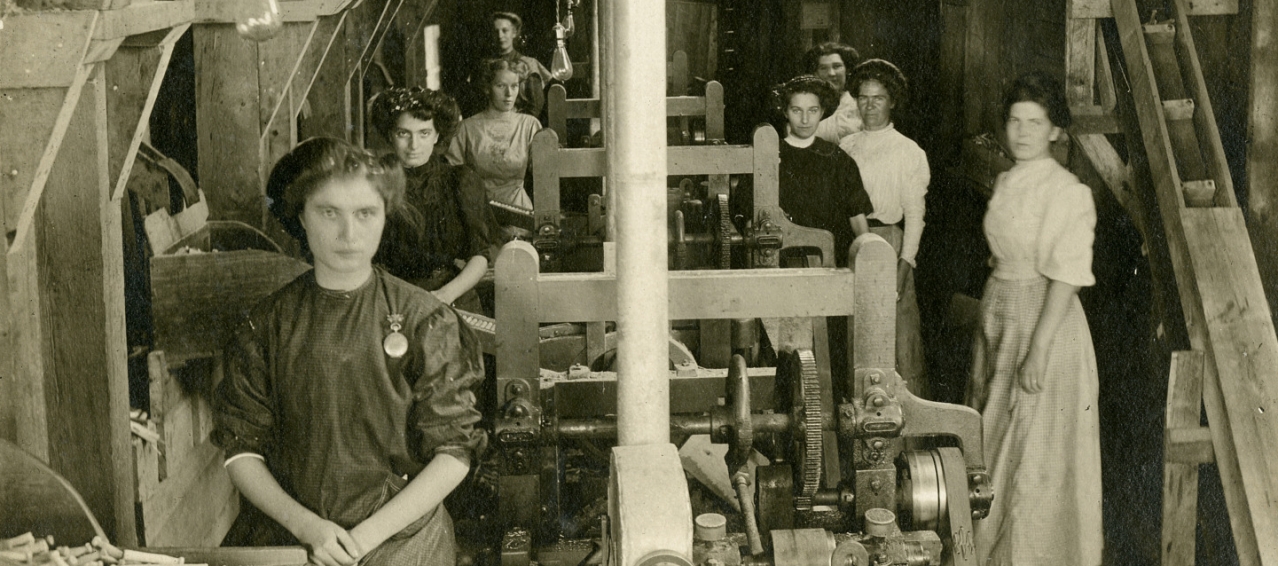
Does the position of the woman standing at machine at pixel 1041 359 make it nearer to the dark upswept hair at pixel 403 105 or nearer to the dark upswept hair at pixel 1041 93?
the dark upswept hair at pixel 1041 93

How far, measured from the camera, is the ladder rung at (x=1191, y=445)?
3.98 metres

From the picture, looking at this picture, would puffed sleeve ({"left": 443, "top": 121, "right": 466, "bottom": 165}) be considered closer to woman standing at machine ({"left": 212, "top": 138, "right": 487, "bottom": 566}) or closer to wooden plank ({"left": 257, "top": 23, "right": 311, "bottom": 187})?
wooden plank ({"left": 257, "top": 23, "right": 311, "bottom": 187})

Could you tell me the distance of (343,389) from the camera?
9.44 feet

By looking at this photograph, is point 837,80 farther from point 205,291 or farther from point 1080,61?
point 205,291

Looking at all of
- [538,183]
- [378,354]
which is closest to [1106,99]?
[538,183]

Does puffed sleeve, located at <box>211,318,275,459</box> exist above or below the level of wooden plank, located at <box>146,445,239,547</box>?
above

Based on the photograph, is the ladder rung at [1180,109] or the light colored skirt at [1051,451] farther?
the light colored skirt at [1051,451]

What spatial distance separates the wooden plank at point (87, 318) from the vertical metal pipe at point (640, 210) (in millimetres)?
1284

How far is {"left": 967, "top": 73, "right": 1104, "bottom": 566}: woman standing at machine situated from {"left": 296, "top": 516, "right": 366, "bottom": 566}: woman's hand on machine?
7.90 feet

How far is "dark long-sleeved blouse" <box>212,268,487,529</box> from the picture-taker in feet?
9.42

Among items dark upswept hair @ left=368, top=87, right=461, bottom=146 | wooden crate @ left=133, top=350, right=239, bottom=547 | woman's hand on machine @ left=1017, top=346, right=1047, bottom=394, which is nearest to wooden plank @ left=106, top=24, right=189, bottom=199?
wooden crate @ left=133, top=350, right=239, bottom=547

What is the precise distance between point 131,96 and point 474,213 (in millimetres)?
1520

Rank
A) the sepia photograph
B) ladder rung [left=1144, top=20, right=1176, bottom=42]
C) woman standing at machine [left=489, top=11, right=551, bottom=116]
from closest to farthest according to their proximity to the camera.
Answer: the sepia photograph < ladder rung [left=1144, top=20, right=1176, bottom=42] < woman standing at machine [left=489, top=11, right=551, bottom=116]

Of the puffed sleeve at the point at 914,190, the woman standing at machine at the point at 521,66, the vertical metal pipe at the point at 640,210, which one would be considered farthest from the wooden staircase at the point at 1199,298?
the woman standing at machine at the point at 521,66
